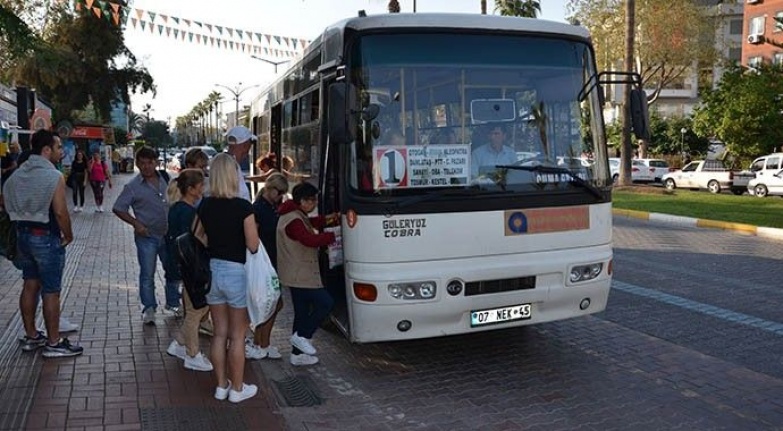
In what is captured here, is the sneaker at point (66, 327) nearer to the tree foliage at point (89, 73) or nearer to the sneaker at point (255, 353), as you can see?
the sneaker at point (255, 353)

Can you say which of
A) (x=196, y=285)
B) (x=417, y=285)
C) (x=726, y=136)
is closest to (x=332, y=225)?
(x=417, y=285)

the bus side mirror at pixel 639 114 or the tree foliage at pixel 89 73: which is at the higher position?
the tree foliage at pixel 89 73

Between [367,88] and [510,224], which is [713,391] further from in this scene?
[367,88]

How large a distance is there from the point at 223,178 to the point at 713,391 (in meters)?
3.97

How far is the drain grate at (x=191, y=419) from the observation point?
466cm

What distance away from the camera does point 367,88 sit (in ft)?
17.7

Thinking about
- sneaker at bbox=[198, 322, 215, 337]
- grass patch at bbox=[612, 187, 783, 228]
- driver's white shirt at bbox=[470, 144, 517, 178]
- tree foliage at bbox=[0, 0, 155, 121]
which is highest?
tree foliage at bbox=[0, 0, 155, 121]

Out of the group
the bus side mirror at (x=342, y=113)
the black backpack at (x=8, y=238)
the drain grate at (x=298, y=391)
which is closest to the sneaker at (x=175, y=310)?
the black backpack at (x=8, y=238)

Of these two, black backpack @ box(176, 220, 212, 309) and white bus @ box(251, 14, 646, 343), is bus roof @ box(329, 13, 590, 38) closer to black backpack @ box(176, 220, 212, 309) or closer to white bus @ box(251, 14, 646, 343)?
white bus @ box(251, 14, 646, 343)

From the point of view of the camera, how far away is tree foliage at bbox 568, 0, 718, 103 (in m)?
40.0

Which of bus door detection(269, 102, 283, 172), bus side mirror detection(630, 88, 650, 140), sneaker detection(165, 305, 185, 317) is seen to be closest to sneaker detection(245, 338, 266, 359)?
sneaker detection(165, 305, 185, 317)

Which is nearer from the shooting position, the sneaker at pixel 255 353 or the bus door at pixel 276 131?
the sneaker at pixel 255 353

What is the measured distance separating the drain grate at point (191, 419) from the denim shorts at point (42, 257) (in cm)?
166

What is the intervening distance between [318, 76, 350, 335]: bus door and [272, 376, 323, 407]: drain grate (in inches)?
20.2
